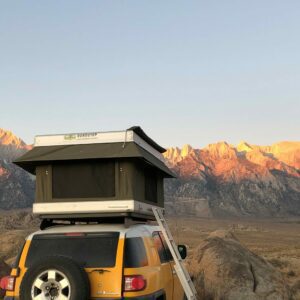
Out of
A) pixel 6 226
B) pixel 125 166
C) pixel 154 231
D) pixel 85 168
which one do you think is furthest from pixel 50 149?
pixel 6 226

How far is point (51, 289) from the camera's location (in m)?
A: 6.02

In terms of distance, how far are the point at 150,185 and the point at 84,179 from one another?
1.80 m

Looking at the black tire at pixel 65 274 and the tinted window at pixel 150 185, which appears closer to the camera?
the black tire at pixel 65 274

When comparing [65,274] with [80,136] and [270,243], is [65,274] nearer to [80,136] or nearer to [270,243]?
[80,136]

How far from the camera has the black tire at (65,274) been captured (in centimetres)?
593

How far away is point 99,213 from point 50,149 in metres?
1.31

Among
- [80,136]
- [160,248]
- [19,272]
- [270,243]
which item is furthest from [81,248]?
[270,243]

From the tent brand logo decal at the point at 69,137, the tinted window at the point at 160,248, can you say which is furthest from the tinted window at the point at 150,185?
the tent brand logo decal at the point at 69,137

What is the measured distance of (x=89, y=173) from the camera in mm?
7758

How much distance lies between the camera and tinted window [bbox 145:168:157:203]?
8797 millimetres

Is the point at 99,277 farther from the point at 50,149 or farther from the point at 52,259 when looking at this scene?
the point at 50,149

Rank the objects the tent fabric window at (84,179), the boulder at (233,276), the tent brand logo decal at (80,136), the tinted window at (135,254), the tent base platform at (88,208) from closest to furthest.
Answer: the tinted window at (135,254), the tent base platform at (88,208), the tent fabric window at (84,179), the tent brand logo decal at (80,136), the boulder at (233,276)

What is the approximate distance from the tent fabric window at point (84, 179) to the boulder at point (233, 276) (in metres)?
5.35

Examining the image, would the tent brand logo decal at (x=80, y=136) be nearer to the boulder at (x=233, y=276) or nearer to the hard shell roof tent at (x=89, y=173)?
the hard shell roof tent at (x=89, y=173)
